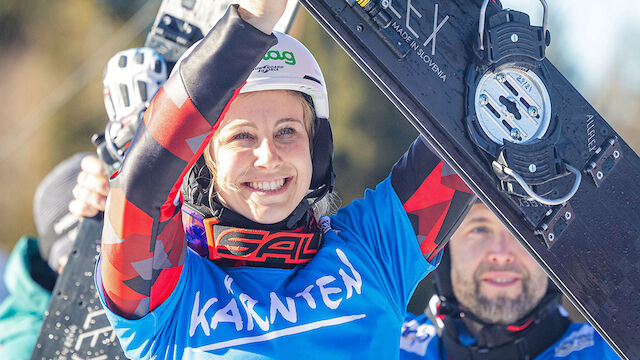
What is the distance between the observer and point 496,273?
11.7 feet

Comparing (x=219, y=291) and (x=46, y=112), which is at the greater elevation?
(x=219, y=291)

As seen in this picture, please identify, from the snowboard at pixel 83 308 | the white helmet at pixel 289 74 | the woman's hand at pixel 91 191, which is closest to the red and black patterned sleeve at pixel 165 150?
the white helmet at pixel 289 74

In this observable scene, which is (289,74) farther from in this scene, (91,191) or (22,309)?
(22,309)

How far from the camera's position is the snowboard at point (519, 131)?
182 centimetres

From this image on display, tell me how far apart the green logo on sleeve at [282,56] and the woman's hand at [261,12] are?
475 millimetres

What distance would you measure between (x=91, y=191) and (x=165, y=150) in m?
1.85

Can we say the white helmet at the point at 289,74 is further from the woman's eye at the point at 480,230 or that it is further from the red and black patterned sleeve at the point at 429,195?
the woman's eye at the point at 480,230

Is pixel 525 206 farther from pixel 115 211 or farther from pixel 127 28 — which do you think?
pixel 127 28

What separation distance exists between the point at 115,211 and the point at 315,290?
0.59 meters

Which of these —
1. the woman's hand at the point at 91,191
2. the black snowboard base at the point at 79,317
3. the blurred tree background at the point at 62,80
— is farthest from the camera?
the blurred tree background at the point at 62,80

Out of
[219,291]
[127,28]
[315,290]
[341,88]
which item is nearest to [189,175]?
[219,291]

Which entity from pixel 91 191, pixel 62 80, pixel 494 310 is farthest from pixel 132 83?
pixel 62 80

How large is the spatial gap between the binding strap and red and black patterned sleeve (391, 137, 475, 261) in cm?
33

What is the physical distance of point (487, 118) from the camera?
1.89 metres
